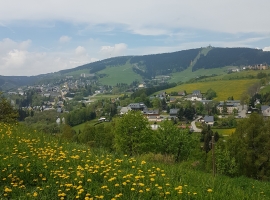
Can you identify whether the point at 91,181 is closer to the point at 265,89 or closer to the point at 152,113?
the point at 152,113

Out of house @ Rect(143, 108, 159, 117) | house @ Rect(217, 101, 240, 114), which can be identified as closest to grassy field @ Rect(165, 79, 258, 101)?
house @ Rect(217, 101, 240, 114)

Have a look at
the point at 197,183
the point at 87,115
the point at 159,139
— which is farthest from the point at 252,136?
the point at 87,115

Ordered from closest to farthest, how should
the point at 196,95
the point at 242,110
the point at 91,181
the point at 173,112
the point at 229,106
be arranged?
1. the point at 91,181
2. the point at 242,110
3. the point at 173,112
4. the point at 229,106
5. the point at 196,95

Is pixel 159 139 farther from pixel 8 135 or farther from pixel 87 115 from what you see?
pixel 87 115

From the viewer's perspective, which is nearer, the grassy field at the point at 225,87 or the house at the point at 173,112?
the house at the point at 173,112

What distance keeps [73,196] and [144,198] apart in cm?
178

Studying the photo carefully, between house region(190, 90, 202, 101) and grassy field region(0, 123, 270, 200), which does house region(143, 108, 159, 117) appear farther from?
grassy field region(0, 123, 270, 200)

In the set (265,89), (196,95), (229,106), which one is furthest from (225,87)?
(229,106)

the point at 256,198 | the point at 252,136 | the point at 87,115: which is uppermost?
the point at 256,198

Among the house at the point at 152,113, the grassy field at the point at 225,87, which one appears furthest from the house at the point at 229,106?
the house at the point at 152,113

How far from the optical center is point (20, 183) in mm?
7824

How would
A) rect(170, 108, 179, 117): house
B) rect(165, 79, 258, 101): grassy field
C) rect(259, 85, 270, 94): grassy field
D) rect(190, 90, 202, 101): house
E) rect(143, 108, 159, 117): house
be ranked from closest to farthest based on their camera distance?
rect(170, 108, 179, 117): house
rect(143, 108, 159, 117): house
rect(259, 85, 270, 94): grassy field
rect(165, 79, 258, 101): grassy field
rect(190, 90, 202, 101): house

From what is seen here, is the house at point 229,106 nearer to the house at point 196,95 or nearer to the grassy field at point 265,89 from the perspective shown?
the grassy field at point 265,89

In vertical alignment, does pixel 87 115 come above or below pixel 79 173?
below
